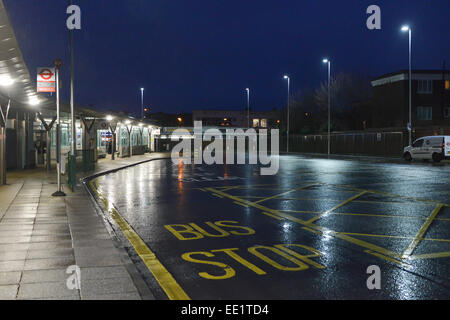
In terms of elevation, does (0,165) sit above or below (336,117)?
below

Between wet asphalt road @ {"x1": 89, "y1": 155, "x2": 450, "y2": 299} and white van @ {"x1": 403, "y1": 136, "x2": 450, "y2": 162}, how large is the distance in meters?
17.4

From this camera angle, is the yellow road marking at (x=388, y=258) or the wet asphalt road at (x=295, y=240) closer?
the wet asphalt road at (x=295, y=240)

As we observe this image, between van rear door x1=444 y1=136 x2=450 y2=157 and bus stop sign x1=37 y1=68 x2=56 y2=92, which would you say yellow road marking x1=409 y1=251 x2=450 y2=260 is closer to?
bus stop sign x1=37 y1=68 x2=56 y2=92

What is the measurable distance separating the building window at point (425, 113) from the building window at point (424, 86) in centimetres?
197

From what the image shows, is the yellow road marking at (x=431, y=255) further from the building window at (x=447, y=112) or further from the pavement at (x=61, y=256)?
the building window at (x=447, y=112)

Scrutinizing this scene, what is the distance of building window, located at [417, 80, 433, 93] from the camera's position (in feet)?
165

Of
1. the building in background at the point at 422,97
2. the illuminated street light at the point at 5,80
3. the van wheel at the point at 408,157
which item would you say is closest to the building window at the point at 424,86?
the building in background at the point at 422,97

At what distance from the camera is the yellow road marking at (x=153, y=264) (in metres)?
5.17

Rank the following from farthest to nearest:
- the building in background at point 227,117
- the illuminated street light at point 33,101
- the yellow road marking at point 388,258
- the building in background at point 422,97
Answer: the building in background at point 227,117, the building in background at point 422,97, the illuminated street light at point 33,101, the yellow road marking at point 388,258

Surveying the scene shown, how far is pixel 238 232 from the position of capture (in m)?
8.65

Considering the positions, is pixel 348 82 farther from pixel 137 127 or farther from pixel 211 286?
pixel 211 286

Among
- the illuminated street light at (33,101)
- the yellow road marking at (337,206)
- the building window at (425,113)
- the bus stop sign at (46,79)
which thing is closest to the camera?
the yellow road marking at (337,206)

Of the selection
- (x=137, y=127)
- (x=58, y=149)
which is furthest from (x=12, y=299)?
(x=137, y=127)

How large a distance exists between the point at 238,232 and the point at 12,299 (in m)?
4.59
